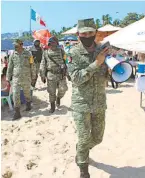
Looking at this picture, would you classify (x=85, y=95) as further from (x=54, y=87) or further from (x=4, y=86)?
(x=4, y=86)

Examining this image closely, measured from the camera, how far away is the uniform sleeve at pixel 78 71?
3.44 metres

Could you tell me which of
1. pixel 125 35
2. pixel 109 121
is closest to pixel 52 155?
pixel 109 121

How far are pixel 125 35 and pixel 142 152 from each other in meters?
3.38

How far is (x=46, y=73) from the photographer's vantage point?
6.84 metres

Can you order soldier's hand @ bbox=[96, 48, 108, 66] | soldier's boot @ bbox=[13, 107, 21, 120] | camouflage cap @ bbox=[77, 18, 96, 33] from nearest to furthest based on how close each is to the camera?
soldier's hand @ bbox=[96, 48, 108, 66], camouflage cap @ bbox=[77, 18, 96, 33], soldier's boot @ bbox=[13, 107, 21, 120]

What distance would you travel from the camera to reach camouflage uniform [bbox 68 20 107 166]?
359 centimetres

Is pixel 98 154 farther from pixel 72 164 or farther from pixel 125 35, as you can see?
pixel 125 35

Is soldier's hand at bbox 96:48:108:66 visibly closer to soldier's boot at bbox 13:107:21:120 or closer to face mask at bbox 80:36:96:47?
face mask at bbox 80:36:96:47

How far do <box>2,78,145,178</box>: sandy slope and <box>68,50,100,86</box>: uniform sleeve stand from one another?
124 cm

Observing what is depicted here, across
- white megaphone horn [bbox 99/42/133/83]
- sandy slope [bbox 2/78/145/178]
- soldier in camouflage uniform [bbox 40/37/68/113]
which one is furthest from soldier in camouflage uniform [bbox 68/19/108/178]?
soldier in camouflage uniform [bbox 40/37/68/113]

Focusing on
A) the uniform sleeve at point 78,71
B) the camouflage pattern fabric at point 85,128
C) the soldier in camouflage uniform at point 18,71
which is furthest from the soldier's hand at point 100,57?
the soldier in camouflage uniform at point 18,71

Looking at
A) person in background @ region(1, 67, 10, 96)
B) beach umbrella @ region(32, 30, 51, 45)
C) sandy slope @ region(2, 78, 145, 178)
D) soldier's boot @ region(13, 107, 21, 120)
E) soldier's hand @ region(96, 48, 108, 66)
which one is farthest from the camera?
beach umbrella @ region(32, 30, 51, 45)

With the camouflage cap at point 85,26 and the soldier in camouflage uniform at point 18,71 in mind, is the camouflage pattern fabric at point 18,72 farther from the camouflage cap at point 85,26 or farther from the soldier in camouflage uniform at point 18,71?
the camouflage cap at point 85,26

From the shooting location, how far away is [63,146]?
4.97 metres
